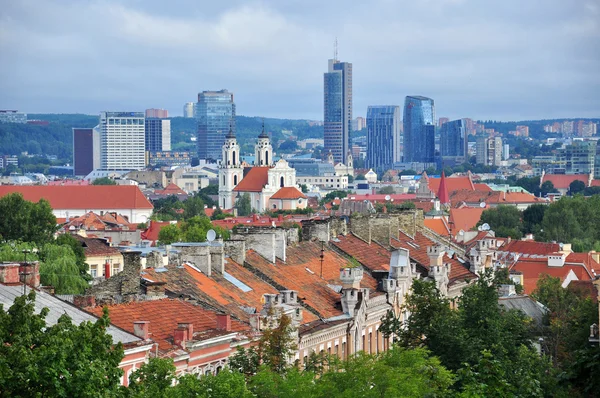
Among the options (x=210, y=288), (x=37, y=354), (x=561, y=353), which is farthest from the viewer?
(x=561, y=353)

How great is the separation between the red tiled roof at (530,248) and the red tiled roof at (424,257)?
30.5 m

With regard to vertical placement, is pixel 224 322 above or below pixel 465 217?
above

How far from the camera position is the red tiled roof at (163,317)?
116 feet

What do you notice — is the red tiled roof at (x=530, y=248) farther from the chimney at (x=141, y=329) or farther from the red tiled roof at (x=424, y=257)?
the chimney at (x=141, y=329)

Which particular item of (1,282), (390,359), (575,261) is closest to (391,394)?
(390,359)

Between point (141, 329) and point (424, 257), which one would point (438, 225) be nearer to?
point (424, 257)

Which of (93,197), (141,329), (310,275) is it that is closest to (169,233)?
(310,275)

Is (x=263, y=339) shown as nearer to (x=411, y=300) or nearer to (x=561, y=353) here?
(x=411, y=300)

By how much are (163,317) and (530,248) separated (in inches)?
2717

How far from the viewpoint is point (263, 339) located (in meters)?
36.4

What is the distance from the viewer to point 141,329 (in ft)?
113

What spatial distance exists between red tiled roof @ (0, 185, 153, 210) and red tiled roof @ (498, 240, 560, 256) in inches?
3279

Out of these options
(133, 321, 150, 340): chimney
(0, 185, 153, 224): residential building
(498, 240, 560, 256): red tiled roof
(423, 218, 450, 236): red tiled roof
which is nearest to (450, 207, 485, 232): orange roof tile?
(423, 218, 450, 236): red tiled roof

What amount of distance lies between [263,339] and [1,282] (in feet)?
19.5
